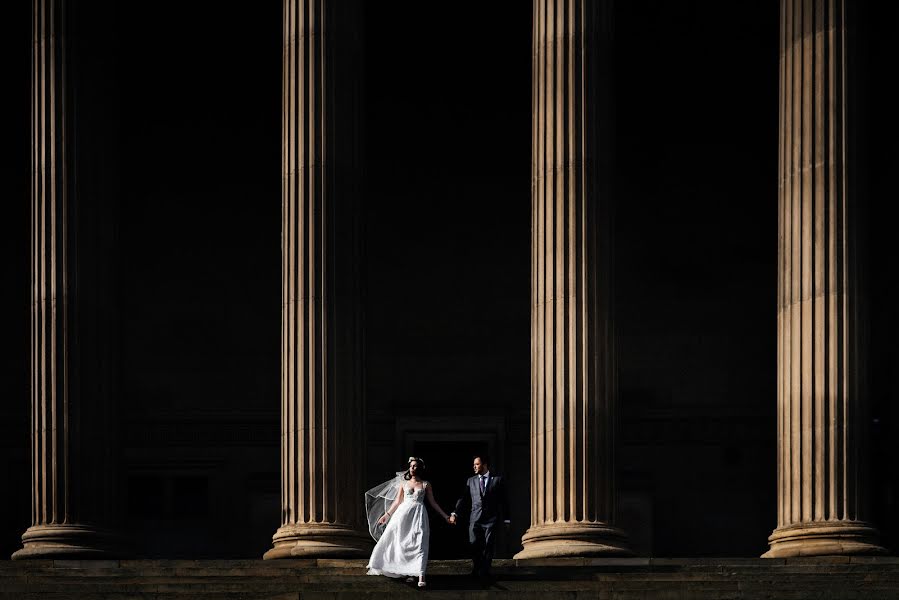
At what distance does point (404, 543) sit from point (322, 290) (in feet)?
29.6

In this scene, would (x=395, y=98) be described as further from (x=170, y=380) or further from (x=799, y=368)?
(x=799, y=368)

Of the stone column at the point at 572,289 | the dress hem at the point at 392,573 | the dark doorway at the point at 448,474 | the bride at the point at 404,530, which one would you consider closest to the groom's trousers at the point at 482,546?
the bride at the point at 404,530

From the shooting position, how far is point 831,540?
160 feet

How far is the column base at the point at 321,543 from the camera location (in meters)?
49.7

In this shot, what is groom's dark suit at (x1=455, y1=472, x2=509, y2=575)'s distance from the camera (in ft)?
148

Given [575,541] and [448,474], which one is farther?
[448,474]

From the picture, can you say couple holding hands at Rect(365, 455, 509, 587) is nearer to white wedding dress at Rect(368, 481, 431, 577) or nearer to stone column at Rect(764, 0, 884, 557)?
white wedding dress at Rect(368, 481, 431, 577)

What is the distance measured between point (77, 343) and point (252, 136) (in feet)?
56.0

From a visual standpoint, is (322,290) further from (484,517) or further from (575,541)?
(575,541)

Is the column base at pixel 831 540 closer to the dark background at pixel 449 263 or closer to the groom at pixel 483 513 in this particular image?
the groom at pixel 483 513

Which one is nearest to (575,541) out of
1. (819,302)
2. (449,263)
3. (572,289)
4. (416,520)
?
(416,520)

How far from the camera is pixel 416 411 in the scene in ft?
215

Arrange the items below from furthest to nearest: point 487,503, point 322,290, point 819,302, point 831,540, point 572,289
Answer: point 322,290 → point 572,289 → point 819,302 → point 831,540 → point 487,503

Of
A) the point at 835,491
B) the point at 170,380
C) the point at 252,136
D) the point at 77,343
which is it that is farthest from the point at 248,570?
the point at 252,136
